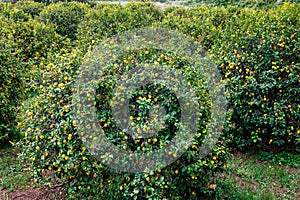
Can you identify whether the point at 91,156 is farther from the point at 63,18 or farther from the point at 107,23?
the point at 63,18

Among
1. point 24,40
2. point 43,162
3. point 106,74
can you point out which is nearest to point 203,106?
point 106,74

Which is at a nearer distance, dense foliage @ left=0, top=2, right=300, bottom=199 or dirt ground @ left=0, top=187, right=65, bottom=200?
dense foliage @ left=0, top=2, right=300, bottom=199

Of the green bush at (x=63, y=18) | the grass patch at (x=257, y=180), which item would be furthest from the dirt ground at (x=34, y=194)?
the green bush at (x=63, y=18)

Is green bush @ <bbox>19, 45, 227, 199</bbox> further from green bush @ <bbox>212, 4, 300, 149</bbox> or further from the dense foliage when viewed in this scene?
green bush @ <bbox>212, 4, 300, 149</bbox>

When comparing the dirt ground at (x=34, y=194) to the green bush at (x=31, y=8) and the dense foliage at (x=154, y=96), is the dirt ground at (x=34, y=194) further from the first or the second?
the green bush at (x=31, y=8)

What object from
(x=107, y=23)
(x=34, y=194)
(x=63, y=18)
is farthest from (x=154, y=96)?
(x=63, y=18)

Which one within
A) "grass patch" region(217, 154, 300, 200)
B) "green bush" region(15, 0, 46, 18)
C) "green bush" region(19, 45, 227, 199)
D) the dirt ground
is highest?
"green bush" region(19, 45, 227, 199)

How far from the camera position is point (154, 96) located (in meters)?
3.35

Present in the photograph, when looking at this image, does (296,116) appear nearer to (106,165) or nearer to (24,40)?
(106,165)

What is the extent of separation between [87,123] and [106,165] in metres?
0.44

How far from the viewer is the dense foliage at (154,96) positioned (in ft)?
10.9

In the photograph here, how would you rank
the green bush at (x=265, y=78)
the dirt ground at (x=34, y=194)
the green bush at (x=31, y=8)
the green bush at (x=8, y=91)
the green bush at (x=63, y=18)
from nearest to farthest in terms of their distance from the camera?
the dirt ground at (x=34, y=194)
the green bush at (x=265, y=78)
the green bush at (x=8, y=91)
the green bush at (x=63, y=18)
the green bush at (x=31, y=8)

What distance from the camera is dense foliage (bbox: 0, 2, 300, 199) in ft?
10.9

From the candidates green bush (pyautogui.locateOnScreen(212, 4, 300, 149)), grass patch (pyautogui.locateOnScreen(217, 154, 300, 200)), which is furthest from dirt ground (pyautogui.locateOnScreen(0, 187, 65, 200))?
green bush (pyautogui.locateOnScreen(212, 4, 300, 149))
